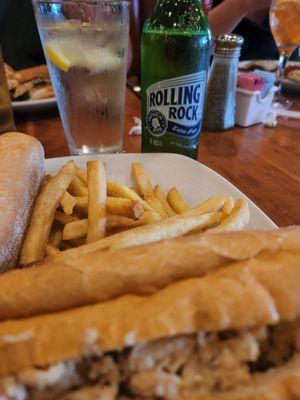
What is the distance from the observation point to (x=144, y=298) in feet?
2.03

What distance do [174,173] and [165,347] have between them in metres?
0.89

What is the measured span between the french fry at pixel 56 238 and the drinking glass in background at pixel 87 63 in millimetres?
584

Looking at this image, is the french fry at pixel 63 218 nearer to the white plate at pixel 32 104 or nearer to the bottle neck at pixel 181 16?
the bottle neck at pixel 181 16

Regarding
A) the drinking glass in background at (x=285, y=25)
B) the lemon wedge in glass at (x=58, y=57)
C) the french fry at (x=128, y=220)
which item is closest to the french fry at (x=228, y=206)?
the french fry at (x=128, y=220)

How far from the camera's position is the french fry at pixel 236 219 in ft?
3.20

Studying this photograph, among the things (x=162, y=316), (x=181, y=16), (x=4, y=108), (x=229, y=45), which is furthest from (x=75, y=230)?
(x=229, y=45)

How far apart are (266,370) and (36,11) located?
4.84 feet

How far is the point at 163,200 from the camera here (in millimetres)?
1249

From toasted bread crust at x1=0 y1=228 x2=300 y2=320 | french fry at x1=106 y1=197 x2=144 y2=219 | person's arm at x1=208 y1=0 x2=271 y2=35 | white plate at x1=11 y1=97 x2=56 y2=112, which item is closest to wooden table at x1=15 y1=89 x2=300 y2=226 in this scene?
white plate at x1=11 y1=97 x2=56 y2=112

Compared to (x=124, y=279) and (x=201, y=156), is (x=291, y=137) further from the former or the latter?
(x=124, y=279)

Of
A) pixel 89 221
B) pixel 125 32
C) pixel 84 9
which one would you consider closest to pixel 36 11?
pixel 84 9

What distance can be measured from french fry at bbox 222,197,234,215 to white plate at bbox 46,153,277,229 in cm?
11

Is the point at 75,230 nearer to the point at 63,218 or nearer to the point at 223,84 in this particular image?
the point at 63,218

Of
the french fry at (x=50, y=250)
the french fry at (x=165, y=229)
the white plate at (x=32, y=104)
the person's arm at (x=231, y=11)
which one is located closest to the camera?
the french fry at (x=165, y=229)
